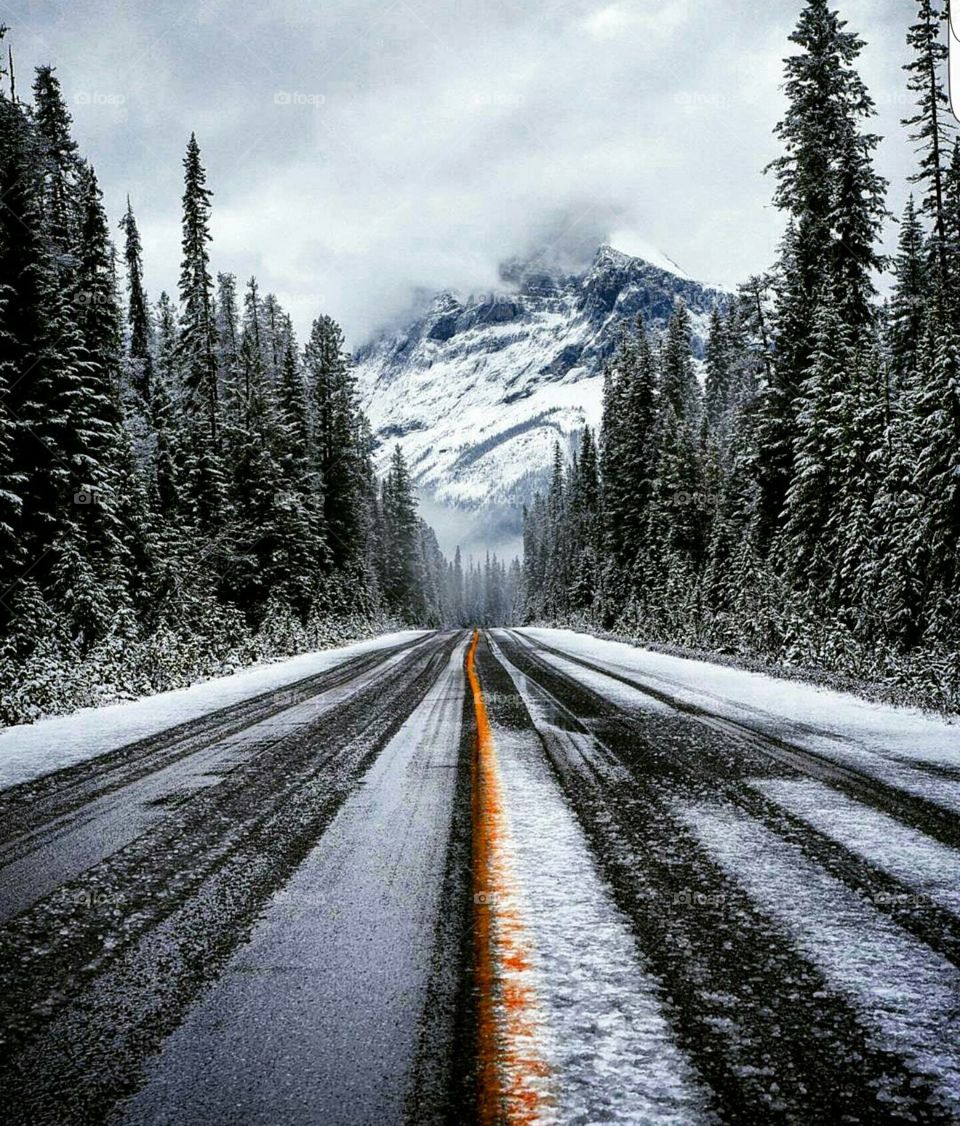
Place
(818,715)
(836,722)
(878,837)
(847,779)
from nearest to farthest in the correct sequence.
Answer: (878,837)
(847,779)
(836,722)
(818,715)

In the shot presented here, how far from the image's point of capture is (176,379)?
1722 inches

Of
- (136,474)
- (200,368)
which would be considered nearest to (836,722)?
(136,474)

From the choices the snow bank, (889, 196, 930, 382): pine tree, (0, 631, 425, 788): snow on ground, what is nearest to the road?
the snow bank

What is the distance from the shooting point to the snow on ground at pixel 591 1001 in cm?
181

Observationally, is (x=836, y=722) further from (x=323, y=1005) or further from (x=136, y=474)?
(x=136, y=474)

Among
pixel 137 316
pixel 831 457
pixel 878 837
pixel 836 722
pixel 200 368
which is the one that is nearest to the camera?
pixel 878 837

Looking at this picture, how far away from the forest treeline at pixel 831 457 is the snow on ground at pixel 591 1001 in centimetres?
824

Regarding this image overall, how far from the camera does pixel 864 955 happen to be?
2.55m

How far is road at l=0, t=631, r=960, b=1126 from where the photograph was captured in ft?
6.18

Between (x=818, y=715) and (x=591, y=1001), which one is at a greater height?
(x=591, y=1001)

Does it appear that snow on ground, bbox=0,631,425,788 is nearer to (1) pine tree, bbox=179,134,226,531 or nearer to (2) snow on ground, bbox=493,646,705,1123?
(2) snow on ground, bbox=493,646,705,1123

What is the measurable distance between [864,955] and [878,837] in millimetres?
1515

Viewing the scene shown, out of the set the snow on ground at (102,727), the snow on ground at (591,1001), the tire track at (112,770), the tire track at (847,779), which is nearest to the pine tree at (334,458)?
the snow on ground at (102,727)

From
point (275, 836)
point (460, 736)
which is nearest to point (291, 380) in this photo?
point (460, 736)
